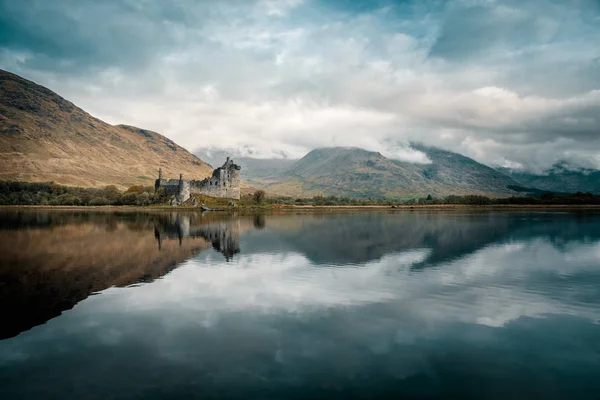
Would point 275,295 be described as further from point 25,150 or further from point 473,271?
point 25,150

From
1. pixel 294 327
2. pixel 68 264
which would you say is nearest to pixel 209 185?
pixel 68 264

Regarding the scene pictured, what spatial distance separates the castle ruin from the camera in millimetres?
102706

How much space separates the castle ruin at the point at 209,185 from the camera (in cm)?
10271

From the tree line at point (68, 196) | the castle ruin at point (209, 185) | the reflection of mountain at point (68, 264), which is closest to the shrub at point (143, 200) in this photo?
the tree line at point (68, 196)

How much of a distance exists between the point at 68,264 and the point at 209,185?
91.0m

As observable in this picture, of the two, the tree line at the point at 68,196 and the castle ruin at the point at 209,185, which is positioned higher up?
the castle ruin at the point at 209,185

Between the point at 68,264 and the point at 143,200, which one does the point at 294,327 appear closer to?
the point at 68,264

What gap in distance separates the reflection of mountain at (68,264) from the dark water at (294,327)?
0.36 ft

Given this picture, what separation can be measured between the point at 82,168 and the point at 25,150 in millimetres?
24279

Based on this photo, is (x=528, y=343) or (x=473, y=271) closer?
(x=528, y=343)

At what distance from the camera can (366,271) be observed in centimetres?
2058

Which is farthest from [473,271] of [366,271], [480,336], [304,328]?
[304,328]

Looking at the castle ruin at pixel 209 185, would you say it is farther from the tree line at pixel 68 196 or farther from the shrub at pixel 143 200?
the shrub at pixel 143 200

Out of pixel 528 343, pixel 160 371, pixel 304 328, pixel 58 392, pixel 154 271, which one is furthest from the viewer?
pixel 154 271
